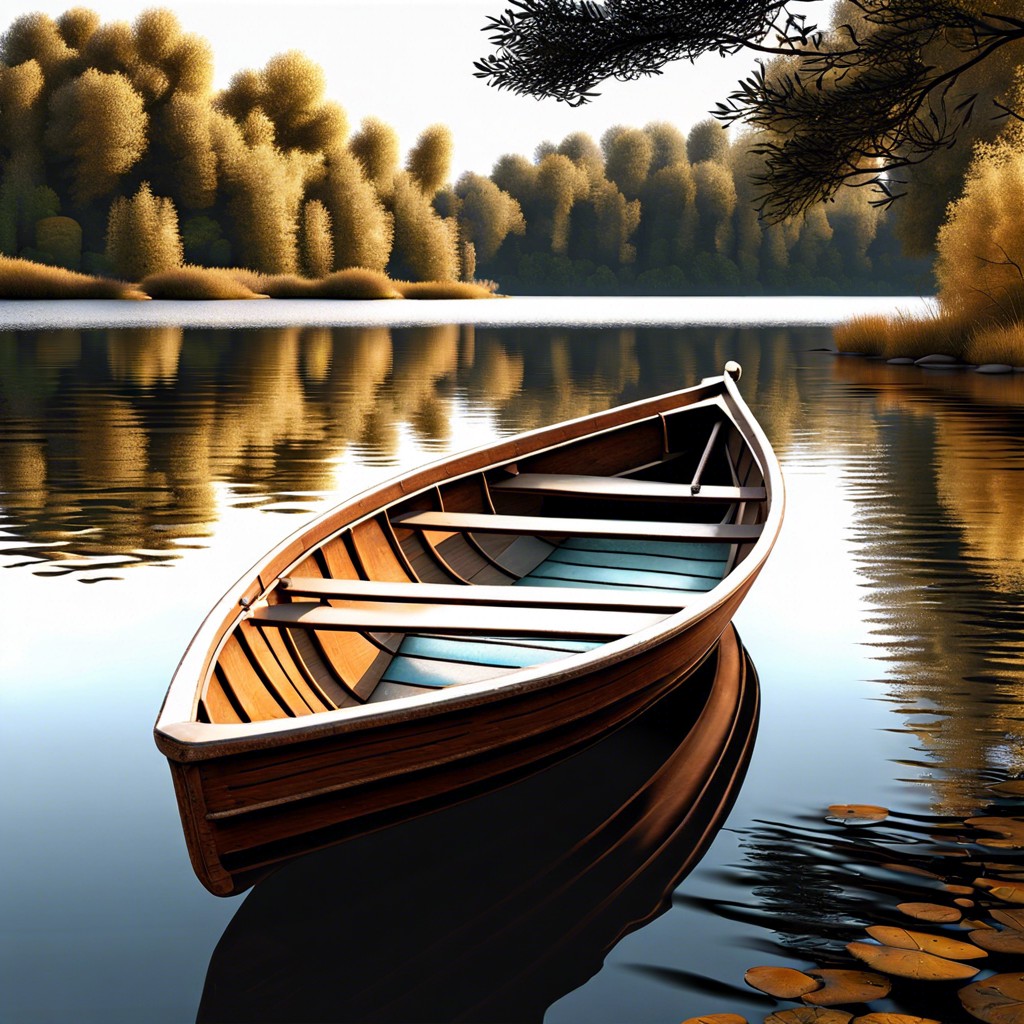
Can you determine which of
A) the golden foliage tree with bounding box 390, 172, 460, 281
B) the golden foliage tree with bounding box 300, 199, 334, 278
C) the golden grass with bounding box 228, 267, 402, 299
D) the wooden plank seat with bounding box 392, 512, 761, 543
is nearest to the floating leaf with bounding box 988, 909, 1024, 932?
Result: the wooden plank seat with bounding box 392, 512, 761, 543

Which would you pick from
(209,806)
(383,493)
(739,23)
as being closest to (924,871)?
(209,806)

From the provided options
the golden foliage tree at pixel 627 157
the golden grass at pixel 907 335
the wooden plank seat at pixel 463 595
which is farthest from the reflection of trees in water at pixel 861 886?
the golden foliage tree at pixel 627 157

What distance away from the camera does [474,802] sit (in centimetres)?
436

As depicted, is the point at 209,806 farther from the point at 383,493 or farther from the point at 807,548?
the point at 807,548

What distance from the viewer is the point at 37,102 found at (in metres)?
58.5

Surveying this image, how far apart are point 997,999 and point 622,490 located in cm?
431

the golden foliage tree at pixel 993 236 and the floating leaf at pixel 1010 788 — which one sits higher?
the golden foliage tree at pixel 993 236

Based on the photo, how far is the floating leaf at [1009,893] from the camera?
3449mm

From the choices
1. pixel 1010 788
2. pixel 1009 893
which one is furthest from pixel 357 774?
pixel 1010 788

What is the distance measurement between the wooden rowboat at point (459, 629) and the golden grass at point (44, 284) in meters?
44.3

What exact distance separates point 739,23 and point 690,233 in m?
80.4

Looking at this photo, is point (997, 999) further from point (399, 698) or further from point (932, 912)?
point (399, 698)

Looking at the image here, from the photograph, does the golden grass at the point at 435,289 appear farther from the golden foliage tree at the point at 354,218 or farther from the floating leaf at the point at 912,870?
the floating leaf at the point at 912,870

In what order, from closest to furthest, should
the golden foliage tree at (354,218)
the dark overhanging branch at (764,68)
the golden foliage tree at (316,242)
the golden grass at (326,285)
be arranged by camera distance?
the dark overhanging branch at (764,68) < the golden grass at (326,285) < the golden foliage tree at (316,242) < the golden foliage tree at (354,218)
